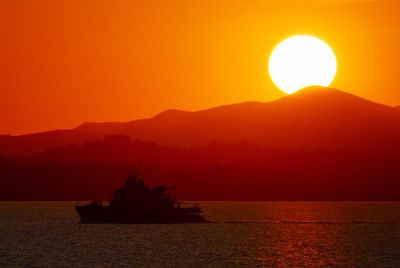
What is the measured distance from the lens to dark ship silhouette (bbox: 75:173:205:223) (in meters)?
176

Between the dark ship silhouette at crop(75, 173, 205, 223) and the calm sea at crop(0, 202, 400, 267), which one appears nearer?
the calm sea at crop(0, 202, 400, 267)

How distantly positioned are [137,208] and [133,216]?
2.76 meters

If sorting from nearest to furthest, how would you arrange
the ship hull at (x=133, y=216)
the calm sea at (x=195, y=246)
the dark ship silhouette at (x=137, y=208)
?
the calm sea at (x=195, y=246) < the dark ship silhouette at (x=137, y=208) < the ship hull at (x=133, y=216)

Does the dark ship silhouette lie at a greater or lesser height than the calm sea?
greater

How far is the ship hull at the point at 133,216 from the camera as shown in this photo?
592 feet

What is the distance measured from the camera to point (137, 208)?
585 ft

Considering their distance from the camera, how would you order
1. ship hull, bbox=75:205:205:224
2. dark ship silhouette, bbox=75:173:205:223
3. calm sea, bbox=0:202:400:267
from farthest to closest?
ship hull, bbox=75:205:205:224 < dark ship silhouette, bbox=75:173:205:223 < calm sea, bbox=0:202:400:267

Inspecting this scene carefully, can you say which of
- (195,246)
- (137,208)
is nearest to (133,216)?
(137,208)

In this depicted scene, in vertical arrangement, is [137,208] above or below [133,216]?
above

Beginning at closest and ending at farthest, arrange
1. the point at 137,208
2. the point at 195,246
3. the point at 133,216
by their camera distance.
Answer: the point at 195,246 → the point at 137,208 → the point at 133,216

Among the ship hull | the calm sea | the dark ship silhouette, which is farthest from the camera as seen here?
the ship hull

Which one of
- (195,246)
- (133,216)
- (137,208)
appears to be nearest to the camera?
(195,246)

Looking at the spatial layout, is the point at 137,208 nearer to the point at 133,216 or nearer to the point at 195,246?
the point at 133,216

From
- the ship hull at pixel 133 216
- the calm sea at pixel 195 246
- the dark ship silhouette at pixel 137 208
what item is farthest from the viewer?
the ship hull at pixel 133 216
